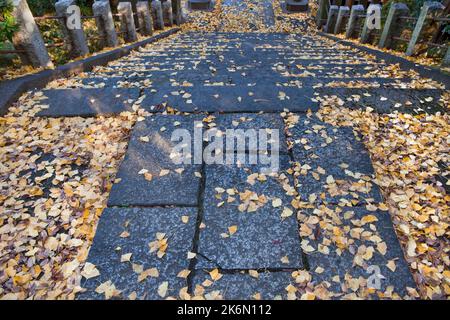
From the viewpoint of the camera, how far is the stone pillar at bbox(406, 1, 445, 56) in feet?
18.7

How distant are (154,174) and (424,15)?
6.58 m

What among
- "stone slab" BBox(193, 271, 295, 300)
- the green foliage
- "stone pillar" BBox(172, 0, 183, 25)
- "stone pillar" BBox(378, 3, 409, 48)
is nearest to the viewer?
"stone slab" BBox(193, 271, 295, 300)

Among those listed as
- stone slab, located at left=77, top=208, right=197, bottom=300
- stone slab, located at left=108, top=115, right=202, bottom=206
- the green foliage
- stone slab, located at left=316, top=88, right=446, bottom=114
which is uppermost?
the green foliage

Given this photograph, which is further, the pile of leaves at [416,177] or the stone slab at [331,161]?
the stone slab at [331,161]

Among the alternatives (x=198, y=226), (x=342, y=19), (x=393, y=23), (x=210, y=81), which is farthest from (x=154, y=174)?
(x=342, y=19)

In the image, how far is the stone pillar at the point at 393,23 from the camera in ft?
22.4

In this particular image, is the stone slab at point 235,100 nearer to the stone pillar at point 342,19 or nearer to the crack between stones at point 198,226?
the crack between stones at point 198,226

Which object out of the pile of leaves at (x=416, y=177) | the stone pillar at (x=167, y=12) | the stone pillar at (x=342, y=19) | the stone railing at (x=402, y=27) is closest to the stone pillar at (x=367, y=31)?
the stone railing at (x=402, y=27)

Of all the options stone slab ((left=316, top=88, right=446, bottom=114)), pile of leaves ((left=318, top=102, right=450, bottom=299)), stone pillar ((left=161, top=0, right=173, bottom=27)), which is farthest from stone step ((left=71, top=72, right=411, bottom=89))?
stone pillar ((left=161, top=0, right=173, bottom=27))

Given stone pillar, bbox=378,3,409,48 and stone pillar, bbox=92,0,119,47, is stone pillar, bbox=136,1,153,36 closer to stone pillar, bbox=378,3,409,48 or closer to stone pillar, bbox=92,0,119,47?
stone pillar, bbox=92,0,119,47

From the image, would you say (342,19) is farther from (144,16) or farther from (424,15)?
(144,16)

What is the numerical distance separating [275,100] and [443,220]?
2.52m

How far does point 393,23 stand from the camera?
22.8 ft

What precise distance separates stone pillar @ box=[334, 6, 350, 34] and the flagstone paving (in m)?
7.86
